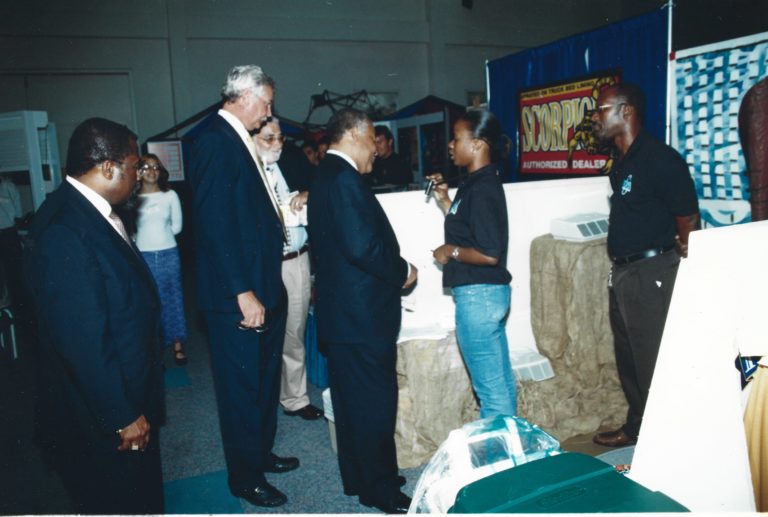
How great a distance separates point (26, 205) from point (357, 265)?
9059mm

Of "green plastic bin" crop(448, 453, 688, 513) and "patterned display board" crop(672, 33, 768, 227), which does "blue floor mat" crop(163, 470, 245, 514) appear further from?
"patterned display board" crop(672, 33, 768, 227)

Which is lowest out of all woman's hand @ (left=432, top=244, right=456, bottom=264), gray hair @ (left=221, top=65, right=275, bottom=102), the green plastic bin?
the green plastic bin

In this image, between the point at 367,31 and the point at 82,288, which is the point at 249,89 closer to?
the point at 82,288

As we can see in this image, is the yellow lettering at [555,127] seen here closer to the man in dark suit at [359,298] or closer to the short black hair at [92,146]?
the man in dark suit at [359,298]

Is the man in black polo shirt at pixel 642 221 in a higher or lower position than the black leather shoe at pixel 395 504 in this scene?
higher

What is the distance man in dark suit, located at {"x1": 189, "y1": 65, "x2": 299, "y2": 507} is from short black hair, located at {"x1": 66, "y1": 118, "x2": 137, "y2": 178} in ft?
1.86

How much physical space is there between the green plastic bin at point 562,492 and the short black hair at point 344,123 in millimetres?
1601

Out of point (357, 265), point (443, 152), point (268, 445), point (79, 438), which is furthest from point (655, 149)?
point (443, 152)

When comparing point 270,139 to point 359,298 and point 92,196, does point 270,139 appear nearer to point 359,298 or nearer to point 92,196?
point 359,298

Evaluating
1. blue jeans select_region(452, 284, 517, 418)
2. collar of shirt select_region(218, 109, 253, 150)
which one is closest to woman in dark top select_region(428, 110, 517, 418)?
blue jeans select_region(452, 284, 517, 418)

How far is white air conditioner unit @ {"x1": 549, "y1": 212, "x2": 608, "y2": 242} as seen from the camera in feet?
9.70

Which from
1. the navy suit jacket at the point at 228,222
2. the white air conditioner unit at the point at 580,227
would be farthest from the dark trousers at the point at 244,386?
the white air conditioner unit at the point at 580,227

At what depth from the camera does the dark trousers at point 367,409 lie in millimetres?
2223

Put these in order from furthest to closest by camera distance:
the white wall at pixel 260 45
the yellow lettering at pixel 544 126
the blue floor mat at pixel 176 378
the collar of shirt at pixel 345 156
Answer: the white wall at pixel 260 45 < the yellow lettering at pixel 544 126 < the blue floor mat at pixel 176 378 < the collar of shirt at pixel 345 156
